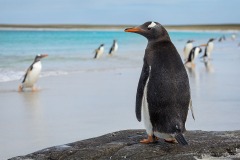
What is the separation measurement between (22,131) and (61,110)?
1.55m

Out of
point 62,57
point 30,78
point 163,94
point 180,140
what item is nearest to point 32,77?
point 30,78

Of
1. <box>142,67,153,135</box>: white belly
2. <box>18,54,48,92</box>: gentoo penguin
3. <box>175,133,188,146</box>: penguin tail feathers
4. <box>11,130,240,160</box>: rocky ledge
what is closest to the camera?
<box>11,130,240,160</box>: rocky ledge

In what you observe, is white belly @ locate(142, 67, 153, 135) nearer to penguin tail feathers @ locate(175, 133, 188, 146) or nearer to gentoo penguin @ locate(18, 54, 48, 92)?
penguin tail feathers @ locate(175, 133, 188, 146)

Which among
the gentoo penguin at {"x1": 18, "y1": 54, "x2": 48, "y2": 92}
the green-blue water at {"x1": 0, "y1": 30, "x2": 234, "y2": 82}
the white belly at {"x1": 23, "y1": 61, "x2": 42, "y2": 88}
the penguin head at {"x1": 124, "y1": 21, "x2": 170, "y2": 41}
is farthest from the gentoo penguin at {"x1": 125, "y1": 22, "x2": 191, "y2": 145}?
the green-blue water at {"x1": 0, "y1": 30, "x2": 234, "y2": 82}

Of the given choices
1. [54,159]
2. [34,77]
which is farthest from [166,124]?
[34,77]

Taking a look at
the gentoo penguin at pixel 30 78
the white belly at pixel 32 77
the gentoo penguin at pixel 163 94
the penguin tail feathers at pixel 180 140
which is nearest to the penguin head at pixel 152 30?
the gentoo penguin at pixel 163 94

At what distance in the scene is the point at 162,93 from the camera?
14.2 ft

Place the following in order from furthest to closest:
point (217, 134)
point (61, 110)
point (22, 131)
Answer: point (61, 110), point (22, 131), point (217, 134)

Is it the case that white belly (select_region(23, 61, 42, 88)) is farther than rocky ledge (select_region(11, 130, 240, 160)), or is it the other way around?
white belly (select_region(23, 61, 42, 88))

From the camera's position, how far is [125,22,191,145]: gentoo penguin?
431 centimetres

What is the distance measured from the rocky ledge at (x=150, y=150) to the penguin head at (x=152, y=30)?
2.92 ft

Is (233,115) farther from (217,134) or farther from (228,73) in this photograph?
(228,73)

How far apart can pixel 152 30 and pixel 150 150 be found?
101 centimetres

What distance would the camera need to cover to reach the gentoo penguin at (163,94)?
14.1 ft
